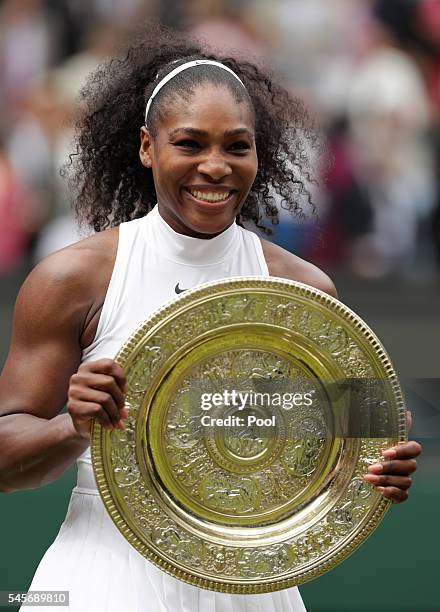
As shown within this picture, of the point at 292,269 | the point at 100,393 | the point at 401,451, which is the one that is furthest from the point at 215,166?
the point at 401,451

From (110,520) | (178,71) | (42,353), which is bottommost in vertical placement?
(110,520)

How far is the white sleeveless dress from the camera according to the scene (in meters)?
2.45

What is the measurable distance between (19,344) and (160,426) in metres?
0.40

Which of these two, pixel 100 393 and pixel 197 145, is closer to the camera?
pixel 100 393

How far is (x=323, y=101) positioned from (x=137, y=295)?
337cm

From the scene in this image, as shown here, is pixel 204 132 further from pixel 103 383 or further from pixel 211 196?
pixel 103 383

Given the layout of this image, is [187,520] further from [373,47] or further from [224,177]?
[373,47]

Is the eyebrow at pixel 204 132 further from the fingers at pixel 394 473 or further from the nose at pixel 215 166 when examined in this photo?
the fingers at pixel 394 473

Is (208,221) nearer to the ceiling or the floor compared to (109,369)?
nearer to the ceiling

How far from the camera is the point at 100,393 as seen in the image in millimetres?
2168

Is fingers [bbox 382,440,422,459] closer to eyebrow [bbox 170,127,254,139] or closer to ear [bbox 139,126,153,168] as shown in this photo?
eyebrow [bbox 170,127,254,139]

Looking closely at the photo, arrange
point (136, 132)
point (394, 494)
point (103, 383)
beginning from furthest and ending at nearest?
point (136, 132), point (394, 494), point (103, 383)

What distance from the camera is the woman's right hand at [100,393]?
7.12 ft

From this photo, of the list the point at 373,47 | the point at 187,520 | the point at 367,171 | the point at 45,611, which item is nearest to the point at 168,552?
the point at 187,520
